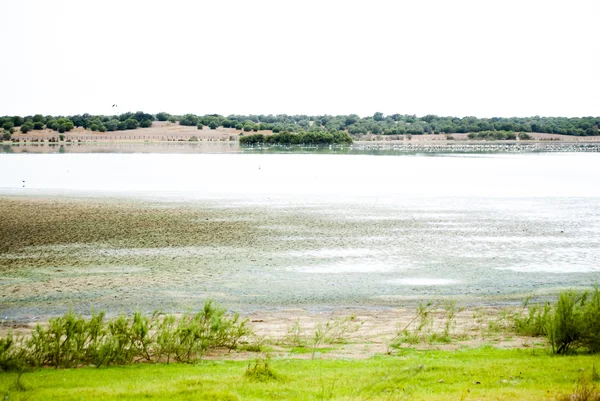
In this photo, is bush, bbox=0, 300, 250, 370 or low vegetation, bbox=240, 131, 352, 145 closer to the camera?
bush, bbox=0, 300, 250, 370

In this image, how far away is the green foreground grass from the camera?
26.7ft

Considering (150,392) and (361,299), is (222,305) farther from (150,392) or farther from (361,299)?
(150,392)

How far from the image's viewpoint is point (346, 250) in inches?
883

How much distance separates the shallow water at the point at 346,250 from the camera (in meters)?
16.6

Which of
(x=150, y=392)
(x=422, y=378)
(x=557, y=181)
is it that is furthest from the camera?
(x=557, y=181)

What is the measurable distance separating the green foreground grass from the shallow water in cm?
564

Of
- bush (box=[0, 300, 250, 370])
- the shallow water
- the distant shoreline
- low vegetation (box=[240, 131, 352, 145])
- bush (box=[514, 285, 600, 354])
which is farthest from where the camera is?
the distant shoreline

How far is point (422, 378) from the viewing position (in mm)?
8953

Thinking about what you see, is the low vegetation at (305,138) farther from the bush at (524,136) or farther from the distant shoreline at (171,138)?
the bush at (524,136)

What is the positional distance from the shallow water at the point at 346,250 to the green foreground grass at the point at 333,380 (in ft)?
18.5

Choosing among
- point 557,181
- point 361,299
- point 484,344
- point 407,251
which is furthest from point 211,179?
point 484,344

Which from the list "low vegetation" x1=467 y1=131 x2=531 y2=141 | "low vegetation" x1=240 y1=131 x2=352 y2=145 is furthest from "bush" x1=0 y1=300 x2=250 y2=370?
"low vegetation" x1=467 y1=131 x2=531 y2=141

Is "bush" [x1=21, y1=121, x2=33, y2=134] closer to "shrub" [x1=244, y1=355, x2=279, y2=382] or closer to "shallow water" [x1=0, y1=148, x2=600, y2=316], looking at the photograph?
"shallow water" [x1=0, y1=148, x2=600, y2=316]

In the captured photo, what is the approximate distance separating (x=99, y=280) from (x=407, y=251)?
10.2 meters
